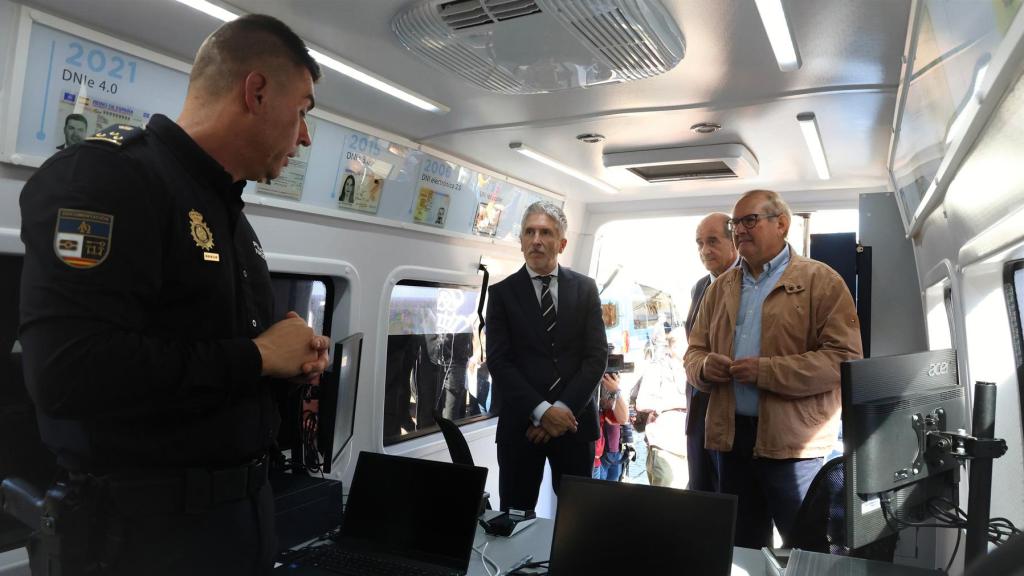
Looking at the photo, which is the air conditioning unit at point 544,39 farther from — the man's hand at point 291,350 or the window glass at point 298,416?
the man's hand at point 291,350

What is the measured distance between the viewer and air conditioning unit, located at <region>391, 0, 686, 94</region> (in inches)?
85.1

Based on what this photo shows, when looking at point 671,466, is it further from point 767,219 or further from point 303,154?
point 303,154

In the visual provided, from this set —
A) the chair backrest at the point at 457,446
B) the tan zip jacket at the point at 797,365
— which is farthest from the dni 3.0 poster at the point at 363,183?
the tan zip jacket at the point at 797,365

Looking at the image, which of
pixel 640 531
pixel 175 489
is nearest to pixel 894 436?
pixel 640 531

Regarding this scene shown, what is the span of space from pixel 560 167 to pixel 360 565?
3150 mm

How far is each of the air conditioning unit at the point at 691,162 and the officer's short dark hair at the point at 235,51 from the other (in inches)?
114

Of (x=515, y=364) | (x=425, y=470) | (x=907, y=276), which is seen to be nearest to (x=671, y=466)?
(x=907, y=276)

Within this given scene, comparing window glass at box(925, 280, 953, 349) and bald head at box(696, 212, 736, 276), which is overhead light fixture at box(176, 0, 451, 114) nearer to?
bald head at box(696, 212, 736, 276)

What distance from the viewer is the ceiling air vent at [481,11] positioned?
2.13 m

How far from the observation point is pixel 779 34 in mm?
2344

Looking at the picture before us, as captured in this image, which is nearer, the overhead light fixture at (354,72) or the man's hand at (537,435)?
the overhead light fixture at (354,72)

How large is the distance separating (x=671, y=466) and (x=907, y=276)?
2.66 meters

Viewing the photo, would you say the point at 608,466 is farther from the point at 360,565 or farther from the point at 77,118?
the point at 77,118

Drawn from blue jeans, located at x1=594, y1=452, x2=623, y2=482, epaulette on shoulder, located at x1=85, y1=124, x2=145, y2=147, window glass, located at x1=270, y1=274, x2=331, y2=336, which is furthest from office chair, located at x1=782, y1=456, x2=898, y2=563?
blue jeans, located at x1=594, y1=452, x2=623, y2=482
